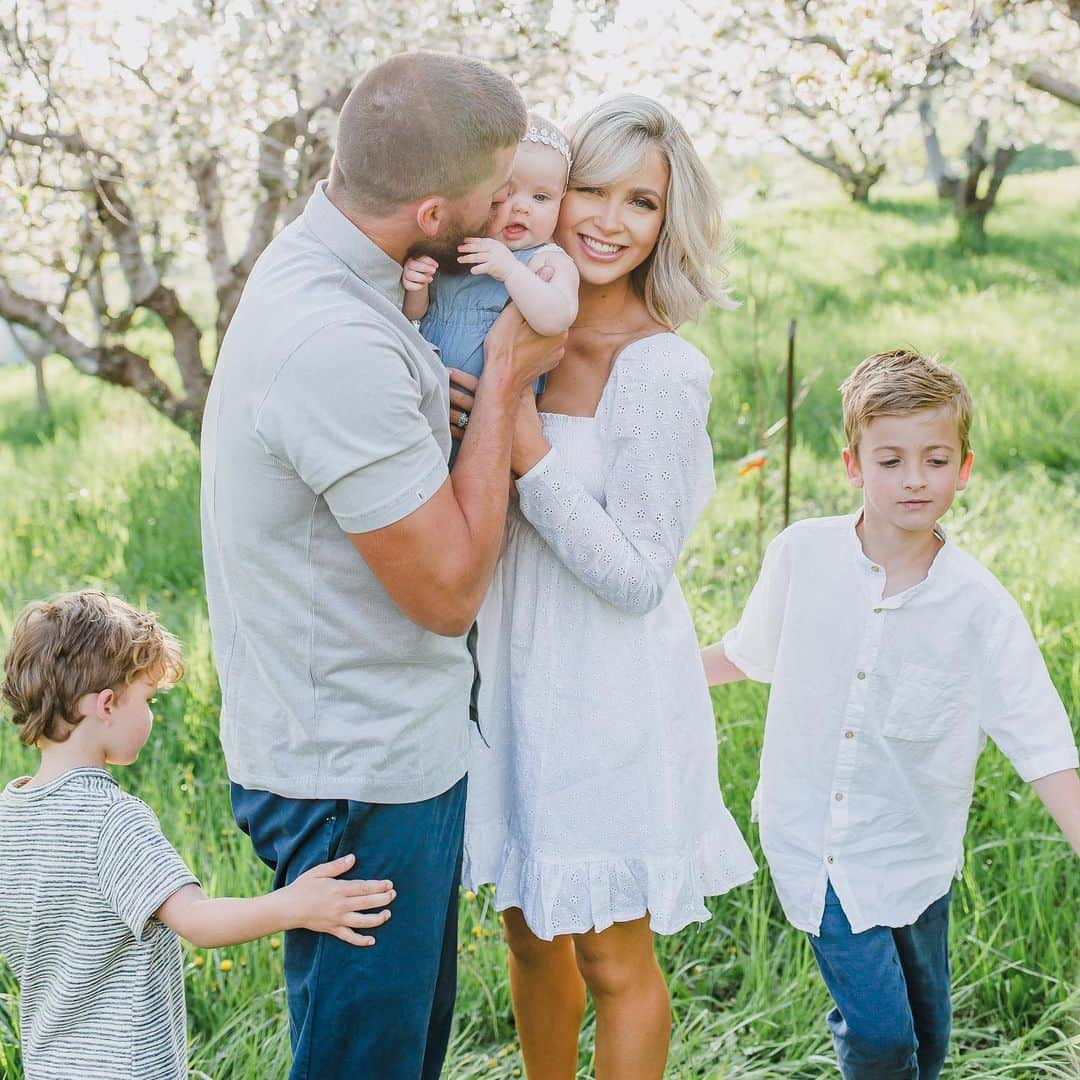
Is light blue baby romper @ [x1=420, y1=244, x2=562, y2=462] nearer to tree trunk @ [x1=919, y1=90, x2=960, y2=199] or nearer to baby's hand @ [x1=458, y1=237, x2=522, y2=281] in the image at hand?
baby's hand @ [x1=458, y1=237, x2=522, y2=281]

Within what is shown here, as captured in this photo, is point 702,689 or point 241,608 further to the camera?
point 702,689

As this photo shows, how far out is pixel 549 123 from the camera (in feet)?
7.14

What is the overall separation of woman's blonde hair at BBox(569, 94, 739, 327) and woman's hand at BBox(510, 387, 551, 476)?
39cm

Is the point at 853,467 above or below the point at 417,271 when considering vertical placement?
below

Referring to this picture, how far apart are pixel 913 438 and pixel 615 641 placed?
2.04 feet

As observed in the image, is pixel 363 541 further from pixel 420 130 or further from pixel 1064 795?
pixel 1064 795

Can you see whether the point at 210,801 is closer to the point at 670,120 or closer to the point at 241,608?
the point at 241,608

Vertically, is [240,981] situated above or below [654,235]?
below

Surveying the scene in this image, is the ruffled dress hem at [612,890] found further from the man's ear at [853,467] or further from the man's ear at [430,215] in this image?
the man's ear at [430,215]

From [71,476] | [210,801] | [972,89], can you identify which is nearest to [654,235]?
[210,801]

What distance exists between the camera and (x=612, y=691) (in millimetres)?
2207

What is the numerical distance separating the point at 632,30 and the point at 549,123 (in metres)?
5.61

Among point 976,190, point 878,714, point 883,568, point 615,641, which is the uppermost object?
point 976,190

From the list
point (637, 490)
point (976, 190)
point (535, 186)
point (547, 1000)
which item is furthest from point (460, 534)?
point (976, 190)
